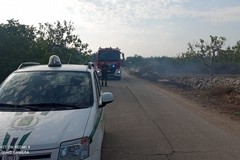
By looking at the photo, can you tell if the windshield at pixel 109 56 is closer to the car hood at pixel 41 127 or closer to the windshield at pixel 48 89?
the windshield at pixel 48 89

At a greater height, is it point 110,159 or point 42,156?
point 42,156

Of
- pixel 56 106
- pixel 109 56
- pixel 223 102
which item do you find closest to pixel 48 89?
pixel 56 106

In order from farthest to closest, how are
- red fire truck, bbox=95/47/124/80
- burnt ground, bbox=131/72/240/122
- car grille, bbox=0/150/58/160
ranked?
red fire truck, bbox=95/47/124/80 → burnt ground, bbox=131/72/240/122 → car grille, bbox=0/150/58/160

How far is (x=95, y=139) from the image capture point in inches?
183

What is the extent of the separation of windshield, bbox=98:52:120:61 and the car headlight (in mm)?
28401

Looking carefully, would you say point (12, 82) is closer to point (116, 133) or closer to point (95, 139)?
point (95, 139)

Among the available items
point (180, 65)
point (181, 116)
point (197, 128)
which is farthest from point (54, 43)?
point (180, 65)

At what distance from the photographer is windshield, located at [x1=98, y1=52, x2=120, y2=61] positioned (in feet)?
107

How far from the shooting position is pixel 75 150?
13.4 ft

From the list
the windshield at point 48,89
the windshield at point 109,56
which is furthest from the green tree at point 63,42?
the windshield at point 48,89

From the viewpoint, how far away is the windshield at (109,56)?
3254 cm

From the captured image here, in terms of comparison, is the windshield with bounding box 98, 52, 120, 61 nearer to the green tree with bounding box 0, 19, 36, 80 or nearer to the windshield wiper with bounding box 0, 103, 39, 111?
the green tree with bounding box 0, 19, 36, 80

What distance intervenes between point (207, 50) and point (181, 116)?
1442 inches

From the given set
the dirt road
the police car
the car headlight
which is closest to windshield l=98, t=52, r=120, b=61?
the dirt road
